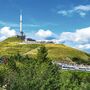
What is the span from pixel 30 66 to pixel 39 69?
2.98m

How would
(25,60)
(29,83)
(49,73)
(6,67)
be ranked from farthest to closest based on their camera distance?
(25,60) < (6,67) < (49,73) < (29,83)

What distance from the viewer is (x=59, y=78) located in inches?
4926

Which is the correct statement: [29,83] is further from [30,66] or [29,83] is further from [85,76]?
[85,76]

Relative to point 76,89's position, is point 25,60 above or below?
above

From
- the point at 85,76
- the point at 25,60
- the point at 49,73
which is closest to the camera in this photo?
the point at 49,73

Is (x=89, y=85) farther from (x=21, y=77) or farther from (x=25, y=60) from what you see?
(x=25, y=60)

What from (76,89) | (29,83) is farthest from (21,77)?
(76,89)

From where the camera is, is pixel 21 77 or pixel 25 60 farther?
pixel 25 60

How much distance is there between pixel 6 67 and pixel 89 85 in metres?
28.7

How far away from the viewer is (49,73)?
123 metres

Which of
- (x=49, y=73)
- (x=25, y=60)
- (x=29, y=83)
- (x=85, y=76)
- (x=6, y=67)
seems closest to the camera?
(x=29, y=83)

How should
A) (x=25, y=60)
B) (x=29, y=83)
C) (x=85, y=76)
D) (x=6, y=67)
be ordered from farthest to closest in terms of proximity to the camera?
(x=85, y=76)
(x=25, y=60)
(x=6, y=67)
(x=29, y=83)

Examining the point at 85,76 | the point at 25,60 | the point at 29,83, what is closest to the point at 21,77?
the point at 29,83

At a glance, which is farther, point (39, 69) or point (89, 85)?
point (39, 69)
